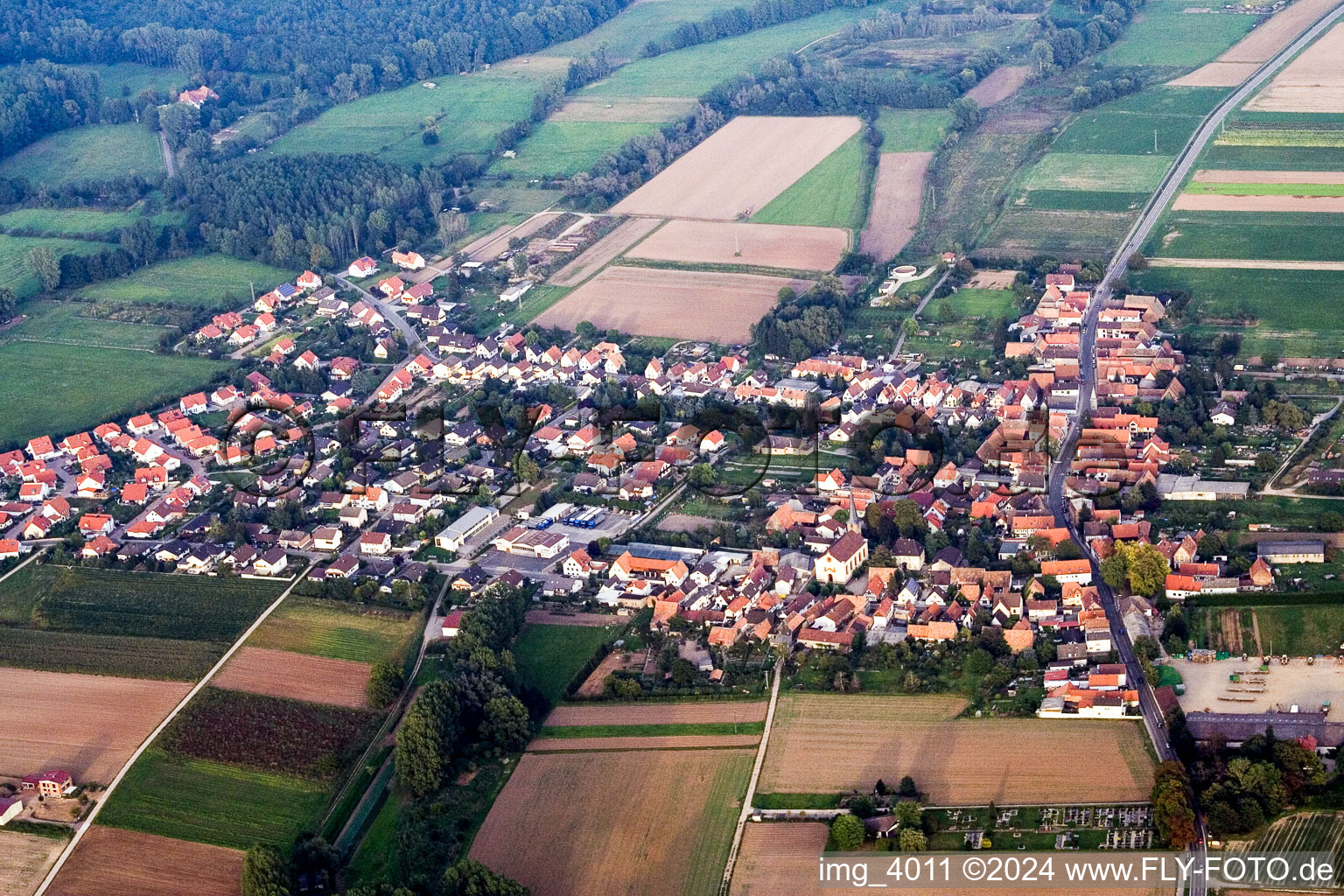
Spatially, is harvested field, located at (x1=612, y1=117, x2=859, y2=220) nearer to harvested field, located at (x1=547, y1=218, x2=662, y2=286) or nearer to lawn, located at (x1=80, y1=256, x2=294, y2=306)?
harvested field, located at (x1=547, y1=218, x2=662, y2=286)

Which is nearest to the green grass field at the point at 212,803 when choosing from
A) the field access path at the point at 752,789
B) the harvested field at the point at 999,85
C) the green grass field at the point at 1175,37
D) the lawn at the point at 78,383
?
the field access path at the point at 752,789

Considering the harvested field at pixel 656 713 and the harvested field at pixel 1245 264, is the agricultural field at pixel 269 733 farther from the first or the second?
the harvested field at pixel 1245 264

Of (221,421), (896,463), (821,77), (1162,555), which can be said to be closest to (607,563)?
(896,463)

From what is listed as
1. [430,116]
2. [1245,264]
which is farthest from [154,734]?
[430,116]

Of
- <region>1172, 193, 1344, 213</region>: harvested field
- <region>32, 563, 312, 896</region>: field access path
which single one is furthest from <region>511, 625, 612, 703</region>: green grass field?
<region>1172, 193, 1344, 213</region>: harvested field

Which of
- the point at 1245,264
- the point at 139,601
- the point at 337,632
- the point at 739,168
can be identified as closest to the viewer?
the point at 337,632

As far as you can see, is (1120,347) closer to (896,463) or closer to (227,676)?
(896,463)

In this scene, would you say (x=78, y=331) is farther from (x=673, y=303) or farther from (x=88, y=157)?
(x=88, y=157)
